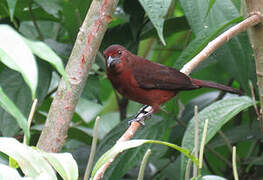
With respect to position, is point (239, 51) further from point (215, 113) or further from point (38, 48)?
point (38, 48)

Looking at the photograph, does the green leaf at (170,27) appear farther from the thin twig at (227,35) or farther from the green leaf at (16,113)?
the green leaf at (16,113)

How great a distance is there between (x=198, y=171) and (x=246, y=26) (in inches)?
37.6

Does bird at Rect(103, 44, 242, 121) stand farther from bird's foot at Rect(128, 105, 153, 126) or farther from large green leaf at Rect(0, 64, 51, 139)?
large green leaf at Rect(0, 64, 51, 139)

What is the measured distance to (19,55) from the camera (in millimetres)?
658

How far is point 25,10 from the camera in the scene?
116 inches

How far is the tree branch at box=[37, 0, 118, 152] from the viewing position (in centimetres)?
181

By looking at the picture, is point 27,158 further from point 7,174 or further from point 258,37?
point 258,37

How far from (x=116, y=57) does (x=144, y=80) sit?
0.39m

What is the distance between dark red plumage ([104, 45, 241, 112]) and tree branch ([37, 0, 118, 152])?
118cm

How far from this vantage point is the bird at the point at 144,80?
320 cm

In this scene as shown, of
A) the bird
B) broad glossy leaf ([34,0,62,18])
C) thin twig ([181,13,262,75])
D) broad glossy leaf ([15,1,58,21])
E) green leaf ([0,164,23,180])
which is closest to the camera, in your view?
green leaf ([0,164,23,180])

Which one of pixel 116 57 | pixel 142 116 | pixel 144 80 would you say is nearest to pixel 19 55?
pixel 142 116

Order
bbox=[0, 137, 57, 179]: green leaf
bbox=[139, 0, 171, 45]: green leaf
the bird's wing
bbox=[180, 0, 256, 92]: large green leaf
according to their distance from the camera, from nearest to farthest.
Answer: bbox=[0, 137, 57, 179]: green leaf, bbox=[139, 0, 171, 45]: green leaf, bbox=[180, 0, 256, 92]: large green leaf, the bird's wing

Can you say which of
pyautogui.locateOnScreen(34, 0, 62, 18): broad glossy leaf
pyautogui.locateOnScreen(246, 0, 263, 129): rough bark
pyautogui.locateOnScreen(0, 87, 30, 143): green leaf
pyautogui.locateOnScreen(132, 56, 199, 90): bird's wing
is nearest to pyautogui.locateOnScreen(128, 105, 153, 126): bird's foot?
pyautogui.locateOnScreen(132, 56, 199, 90): bird's wing
